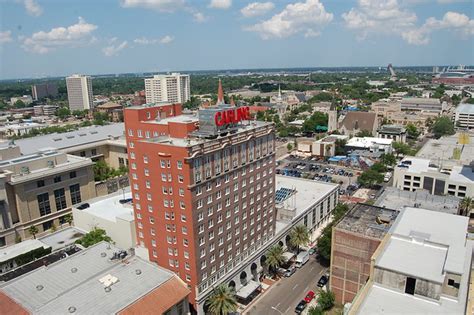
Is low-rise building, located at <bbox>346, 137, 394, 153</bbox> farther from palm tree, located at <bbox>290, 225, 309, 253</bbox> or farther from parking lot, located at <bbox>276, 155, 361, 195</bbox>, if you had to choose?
palm tree, located at <bbox>290, 225, 309, 253</bbox>

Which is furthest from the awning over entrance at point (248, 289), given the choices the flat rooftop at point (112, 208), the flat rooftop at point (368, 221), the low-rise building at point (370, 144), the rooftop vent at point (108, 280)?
the low-rise building at point (370, 144)

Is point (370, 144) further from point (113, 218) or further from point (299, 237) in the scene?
point (113, 218)

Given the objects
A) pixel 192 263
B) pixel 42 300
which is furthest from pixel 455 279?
pixel 42 300

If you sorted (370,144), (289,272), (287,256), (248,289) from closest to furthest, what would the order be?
(248,289) → (289,272) → (287,256) → (370,144)

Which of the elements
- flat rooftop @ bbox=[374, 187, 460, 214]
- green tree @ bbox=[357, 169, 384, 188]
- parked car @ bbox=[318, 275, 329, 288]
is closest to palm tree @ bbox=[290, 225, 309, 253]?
parked car @ bbox=[318, 275, 329, 288]

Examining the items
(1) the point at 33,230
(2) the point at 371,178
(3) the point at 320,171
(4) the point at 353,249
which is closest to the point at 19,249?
(1) the point at 33,230

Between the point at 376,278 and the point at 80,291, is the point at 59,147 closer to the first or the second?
the point at 80,291
